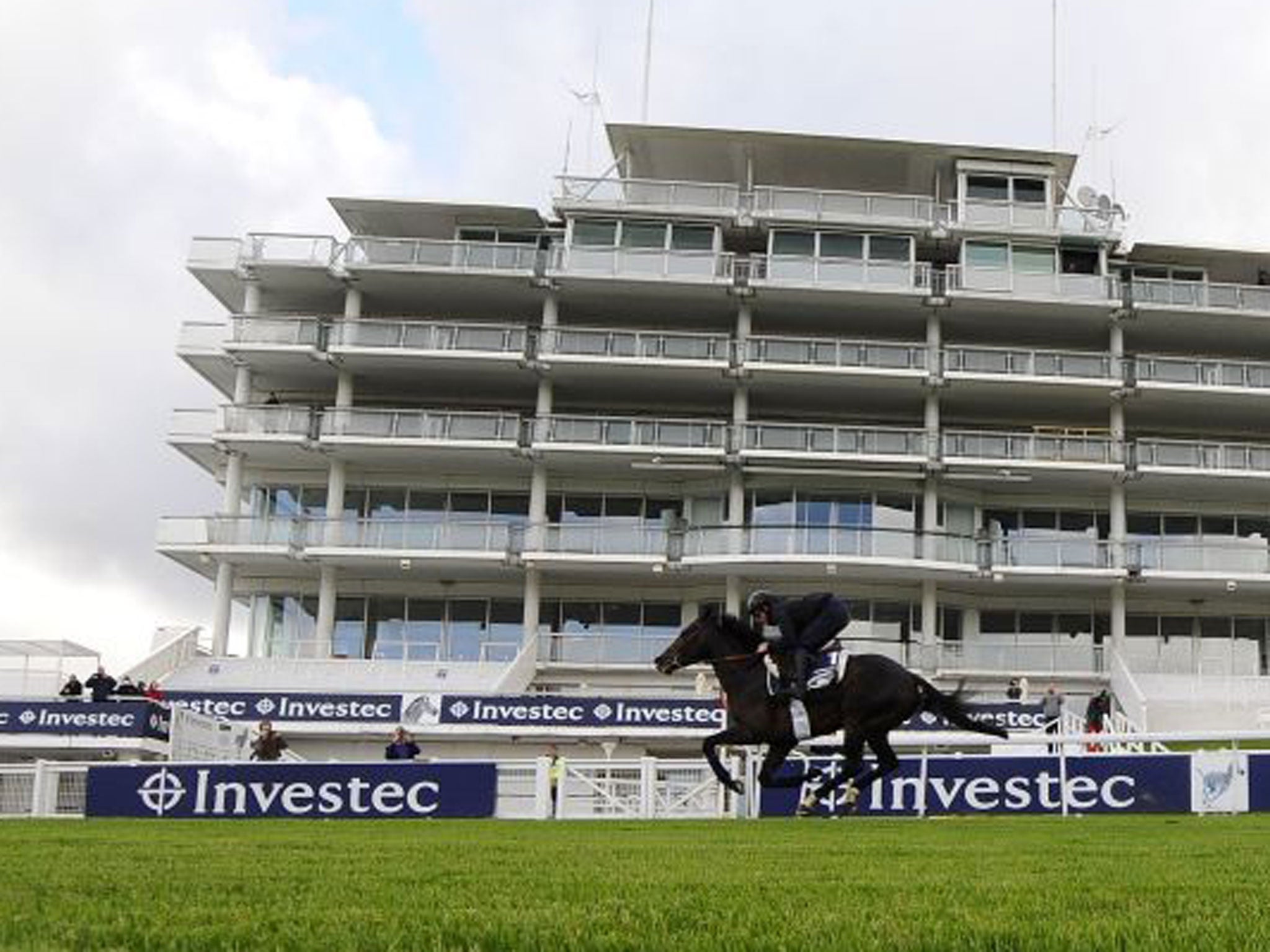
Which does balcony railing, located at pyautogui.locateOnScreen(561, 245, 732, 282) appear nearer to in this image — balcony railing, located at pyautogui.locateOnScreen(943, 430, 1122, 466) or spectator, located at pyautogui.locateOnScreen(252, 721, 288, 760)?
balcony railing, located at pyautogui.locateOnScreen(943, 430, 1122, 466)

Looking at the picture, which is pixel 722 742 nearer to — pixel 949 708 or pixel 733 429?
pixel 949 708

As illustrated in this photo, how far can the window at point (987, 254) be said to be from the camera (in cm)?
5325

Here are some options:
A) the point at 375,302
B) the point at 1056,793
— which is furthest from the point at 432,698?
the point at 1056,793

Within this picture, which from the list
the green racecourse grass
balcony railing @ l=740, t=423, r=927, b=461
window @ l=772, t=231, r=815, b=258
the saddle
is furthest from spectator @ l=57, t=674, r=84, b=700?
the green racecourse grass

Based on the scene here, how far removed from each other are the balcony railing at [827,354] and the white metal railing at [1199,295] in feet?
27.7

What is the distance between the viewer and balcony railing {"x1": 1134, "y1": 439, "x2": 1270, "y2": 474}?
5125 centimetres

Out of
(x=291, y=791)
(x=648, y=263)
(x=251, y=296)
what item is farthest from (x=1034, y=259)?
(x=291, y=791)

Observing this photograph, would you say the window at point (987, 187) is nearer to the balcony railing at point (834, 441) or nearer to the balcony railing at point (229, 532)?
the balcony railing at point (834, 441)

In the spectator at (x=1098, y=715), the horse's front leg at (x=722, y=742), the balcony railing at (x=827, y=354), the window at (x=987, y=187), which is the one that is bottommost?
the horse's front leg at (x=722, y=742)

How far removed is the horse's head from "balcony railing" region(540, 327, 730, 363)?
3639cm

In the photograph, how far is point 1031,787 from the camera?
21.2 metres

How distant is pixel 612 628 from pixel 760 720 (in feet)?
127

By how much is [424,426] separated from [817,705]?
1507 inches

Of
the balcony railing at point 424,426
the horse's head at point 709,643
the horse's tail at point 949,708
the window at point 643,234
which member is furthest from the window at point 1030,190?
the horse's head at point 709,643
